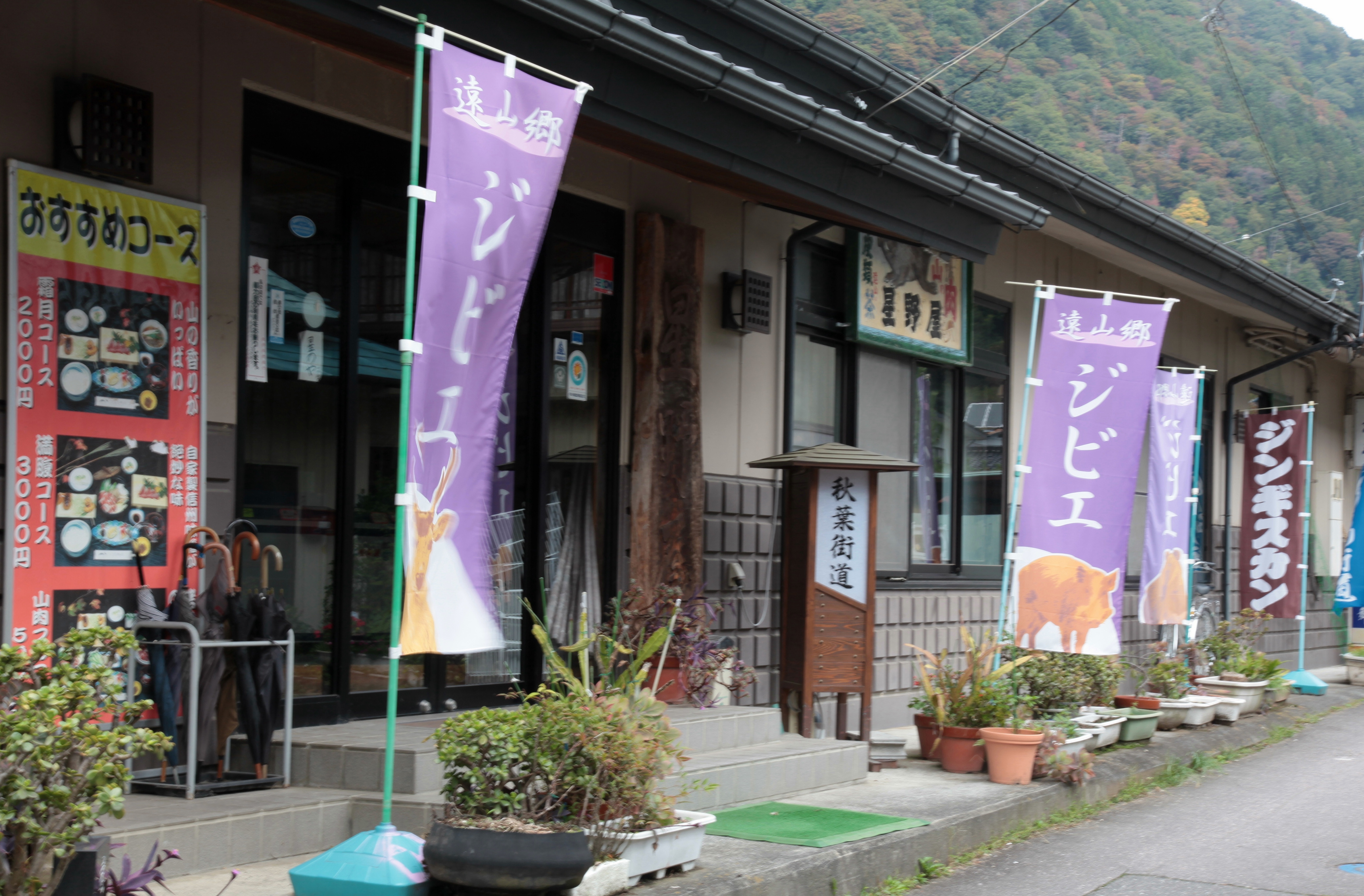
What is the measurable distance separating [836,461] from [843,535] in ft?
1.79

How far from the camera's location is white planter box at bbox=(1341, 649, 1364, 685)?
1750cm

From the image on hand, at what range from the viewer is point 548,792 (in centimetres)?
507

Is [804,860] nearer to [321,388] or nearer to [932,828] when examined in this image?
[932,828]

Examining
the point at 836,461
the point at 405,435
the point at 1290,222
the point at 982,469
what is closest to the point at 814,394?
the point at 836,461

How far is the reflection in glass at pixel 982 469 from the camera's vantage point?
12.6 metres

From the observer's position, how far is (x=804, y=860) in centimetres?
586

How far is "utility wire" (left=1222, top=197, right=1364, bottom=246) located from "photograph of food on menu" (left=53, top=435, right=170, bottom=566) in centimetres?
1270

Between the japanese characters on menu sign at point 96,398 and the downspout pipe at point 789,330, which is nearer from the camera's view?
the japanese characters on menu sign at point 96,398

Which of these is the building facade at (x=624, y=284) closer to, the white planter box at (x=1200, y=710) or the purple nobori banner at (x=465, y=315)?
the purple nobori banner at (x=465, y=315)

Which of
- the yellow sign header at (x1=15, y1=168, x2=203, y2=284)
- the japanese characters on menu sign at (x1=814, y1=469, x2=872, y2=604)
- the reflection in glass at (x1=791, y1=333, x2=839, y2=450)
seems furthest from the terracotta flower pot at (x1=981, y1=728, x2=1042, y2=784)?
the yellow sign header at (x1=15, y1=168, x2=203, y2=284)

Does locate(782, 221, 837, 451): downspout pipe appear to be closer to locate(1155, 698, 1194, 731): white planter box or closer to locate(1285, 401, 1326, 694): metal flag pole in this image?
locate(1155, 698, 1194, 731): white planter box

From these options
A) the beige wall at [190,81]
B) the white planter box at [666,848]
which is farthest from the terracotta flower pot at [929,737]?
the beige wall at [190,81]

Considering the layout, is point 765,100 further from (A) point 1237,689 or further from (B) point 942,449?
(A) point 1237,689

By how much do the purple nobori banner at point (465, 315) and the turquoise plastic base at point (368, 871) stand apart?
748 millimetres
